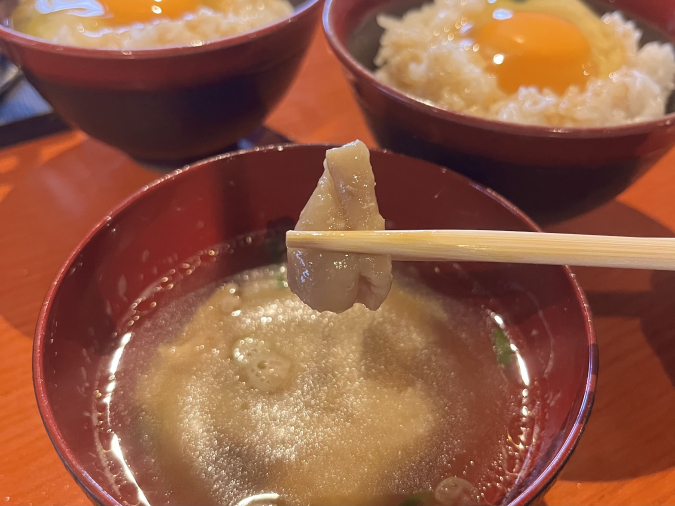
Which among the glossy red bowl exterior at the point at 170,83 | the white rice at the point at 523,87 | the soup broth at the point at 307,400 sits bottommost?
the soup broth at the point at 307,400

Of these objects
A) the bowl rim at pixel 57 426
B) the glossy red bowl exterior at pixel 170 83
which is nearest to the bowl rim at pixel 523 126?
the bowl rim at pixel 57 426

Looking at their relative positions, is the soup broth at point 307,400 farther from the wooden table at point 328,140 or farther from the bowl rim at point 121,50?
the bowl rim at point 121,50

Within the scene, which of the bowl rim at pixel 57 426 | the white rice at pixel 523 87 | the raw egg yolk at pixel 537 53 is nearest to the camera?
the bowl rim at pixel 57 426

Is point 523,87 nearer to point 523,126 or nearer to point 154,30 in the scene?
point 523,126

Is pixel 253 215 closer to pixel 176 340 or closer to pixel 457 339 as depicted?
pixel 176 340

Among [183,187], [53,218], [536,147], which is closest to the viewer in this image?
[536,147]

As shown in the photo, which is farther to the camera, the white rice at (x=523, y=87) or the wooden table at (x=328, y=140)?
the white rice at (x=523, y=87)

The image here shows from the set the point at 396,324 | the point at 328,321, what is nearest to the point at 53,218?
the point at 328,321
